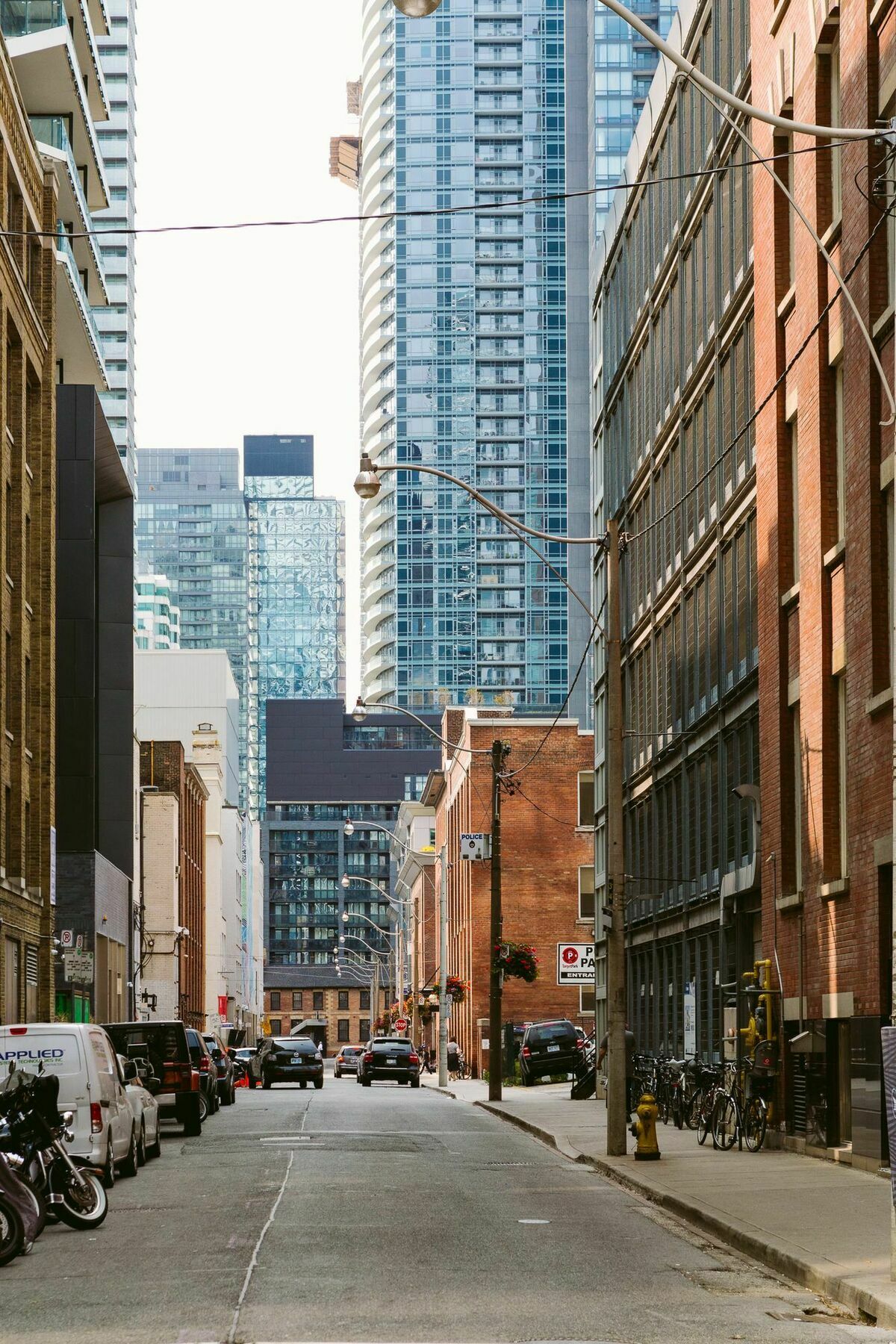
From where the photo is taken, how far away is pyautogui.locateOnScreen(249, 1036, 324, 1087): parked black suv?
184 feet

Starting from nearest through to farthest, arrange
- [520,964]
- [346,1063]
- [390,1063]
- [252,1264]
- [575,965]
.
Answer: [252,1264] < [575,965] < [520,964] < [390,1063] < [346,1063]

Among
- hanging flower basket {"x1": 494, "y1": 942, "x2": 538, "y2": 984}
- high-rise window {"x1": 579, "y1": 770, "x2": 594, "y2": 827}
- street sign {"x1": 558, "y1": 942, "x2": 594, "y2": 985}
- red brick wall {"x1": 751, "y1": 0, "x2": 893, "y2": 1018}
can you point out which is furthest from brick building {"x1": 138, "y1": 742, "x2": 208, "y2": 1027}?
red brick wall {"x1": 751, "y1": 0, "x2": 893, "y2": 1018}

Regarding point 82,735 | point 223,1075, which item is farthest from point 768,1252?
point 82,735

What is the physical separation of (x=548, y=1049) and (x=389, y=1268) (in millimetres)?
39993

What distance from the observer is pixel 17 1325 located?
10695 millimetres

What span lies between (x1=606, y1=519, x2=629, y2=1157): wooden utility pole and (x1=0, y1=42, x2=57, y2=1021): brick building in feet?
52.4

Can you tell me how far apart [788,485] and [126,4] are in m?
123

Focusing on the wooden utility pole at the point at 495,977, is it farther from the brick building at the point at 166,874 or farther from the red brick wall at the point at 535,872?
the brick building at the point at 166,874

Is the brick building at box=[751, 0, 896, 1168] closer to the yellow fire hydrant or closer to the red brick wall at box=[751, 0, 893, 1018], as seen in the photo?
the red brick wall at box=[751, 0, 893, 1018]

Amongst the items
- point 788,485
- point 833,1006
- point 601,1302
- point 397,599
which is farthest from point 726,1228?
point 397,599

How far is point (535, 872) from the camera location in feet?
244

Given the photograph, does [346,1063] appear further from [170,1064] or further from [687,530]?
[170,1064]

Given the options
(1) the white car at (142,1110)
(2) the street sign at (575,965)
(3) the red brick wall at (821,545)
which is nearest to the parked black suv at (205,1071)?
(1) the white car at (142,1110)

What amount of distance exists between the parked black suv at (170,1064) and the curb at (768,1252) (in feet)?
32.3
